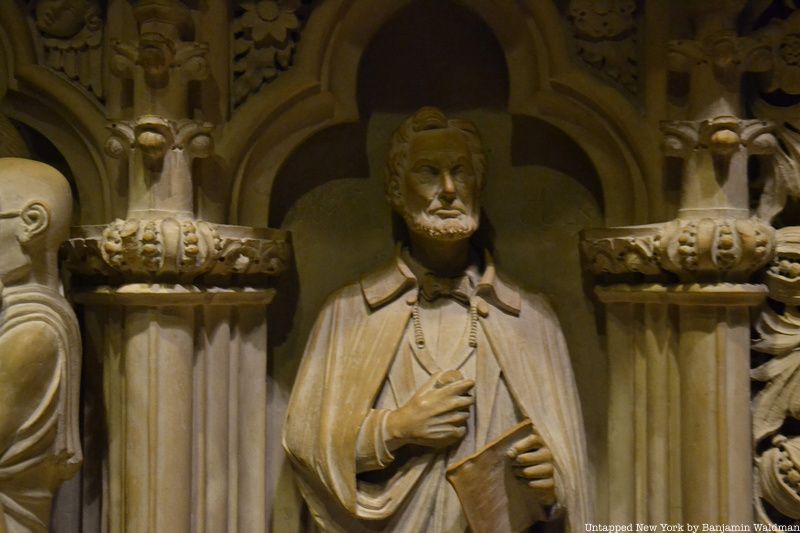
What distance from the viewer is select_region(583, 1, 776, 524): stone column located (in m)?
2.61

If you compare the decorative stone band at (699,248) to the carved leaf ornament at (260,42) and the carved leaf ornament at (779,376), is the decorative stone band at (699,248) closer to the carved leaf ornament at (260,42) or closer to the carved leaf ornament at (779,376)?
the carved leaf ornament at (779,376)

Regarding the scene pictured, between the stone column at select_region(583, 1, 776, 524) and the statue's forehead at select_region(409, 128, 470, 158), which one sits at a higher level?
the statue's forehead at select_region(409, 128, 470, 158)

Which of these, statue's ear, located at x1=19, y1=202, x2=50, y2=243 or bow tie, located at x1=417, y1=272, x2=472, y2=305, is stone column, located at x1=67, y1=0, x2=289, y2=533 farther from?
bow tie, located at x1=417, y1=272, x2=472, y2=305

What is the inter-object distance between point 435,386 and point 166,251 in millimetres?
788

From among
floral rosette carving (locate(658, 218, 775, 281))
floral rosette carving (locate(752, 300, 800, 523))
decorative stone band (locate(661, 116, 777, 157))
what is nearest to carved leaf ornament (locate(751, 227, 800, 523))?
floral rosette carving (locate(752, 300, 800, 523))

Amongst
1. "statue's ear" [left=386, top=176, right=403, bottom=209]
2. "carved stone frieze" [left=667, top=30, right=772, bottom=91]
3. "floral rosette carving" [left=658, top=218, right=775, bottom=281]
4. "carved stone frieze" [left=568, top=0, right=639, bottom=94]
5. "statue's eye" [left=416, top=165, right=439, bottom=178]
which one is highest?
"carved stone frieze" [left=568, top=0, right=639, bottom=94]

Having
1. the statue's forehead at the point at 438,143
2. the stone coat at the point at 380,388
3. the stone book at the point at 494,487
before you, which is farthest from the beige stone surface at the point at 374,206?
the stone book at the point at 494,487

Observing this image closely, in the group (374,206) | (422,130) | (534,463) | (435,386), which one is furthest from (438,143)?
(534,463)

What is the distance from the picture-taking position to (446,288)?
2906 mm

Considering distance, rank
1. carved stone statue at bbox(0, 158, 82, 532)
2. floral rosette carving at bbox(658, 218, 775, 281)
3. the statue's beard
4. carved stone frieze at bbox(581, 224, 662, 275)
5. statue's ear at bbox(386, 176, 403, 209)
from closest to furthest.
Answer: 1. carved stone statue at bbox(0, 158, 82, 532)
2. floral rosette carving at bbox(658, 218, 775, 281)
3. carved stone frieze at bbox(581, 224, 662, 275)
4. the statue's beard
5. statue's ear at bbox(386, 176, 403, 209)

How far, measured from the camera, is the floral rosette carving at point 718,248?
258cm

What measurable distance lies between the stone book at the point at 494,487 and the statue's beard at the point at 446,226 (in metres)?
0.53

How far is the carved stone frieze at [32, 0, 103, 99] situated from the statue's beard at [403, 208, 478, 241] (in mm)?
955

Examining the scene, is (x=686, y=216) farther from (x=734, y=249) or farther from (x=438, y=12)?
(x=438, y=12)
